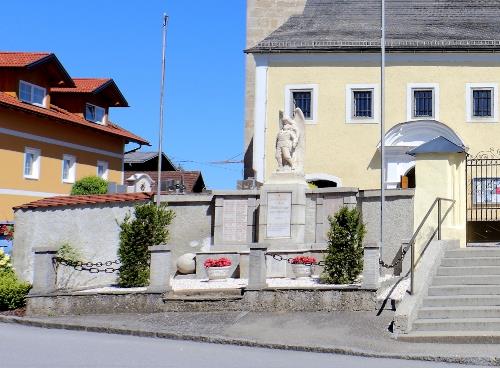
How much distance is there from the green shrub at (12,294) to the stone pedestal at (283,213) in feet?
18.5

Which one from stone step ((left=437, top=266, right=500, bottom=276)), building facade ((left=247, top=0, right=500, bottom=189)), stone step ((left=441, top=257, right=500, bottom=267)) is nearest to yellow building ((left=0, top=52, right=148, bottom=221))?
building facade ((left=247, top=0, right=500, bottom=189))

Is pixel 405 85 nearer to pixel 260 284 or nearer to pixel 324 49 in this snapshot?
pixel 324 49

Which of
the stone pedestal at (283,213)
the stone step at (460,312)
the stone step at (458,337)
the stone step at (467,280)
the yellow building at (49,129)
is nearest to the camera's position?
the stone step at (458,337)

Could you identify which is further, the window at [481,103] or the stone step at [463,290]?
the window at [481,103]

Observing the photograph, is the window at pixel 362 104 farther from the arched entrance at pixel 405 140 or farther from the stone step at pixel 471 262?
the stone step at pixel 471 262

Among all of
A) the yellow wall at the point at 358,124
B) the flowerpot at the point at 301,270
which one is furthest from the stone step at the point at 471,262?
the yellow wall at the point at 358,124

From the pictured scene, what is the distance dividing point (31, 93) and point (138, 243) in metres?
17.7

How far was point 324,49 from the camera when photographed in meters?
30.2

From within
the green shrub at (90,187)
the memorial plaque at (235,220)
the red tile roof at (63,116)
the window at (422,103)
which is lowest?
the memorial plaque at (235,220)

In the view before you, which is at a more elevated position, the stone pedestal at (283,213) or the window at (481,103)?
the window at (481,103)

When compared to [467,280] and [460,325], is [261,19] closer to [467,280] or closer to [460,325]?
[467,280]

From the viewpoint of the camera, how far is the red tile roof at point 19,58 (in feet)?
98.1

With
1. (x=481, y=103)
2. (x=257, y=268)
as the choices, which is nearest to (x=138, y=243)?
(x=257, y=268)

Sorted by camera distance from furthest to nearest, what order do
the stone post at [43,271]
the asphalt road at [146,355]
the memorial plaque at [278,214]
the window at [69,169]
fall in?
1. the window at [69,169]
2. the memorial plaque at [278,214]
3. the stone post at [43,271]
4. the asphalt road at [146,355]
